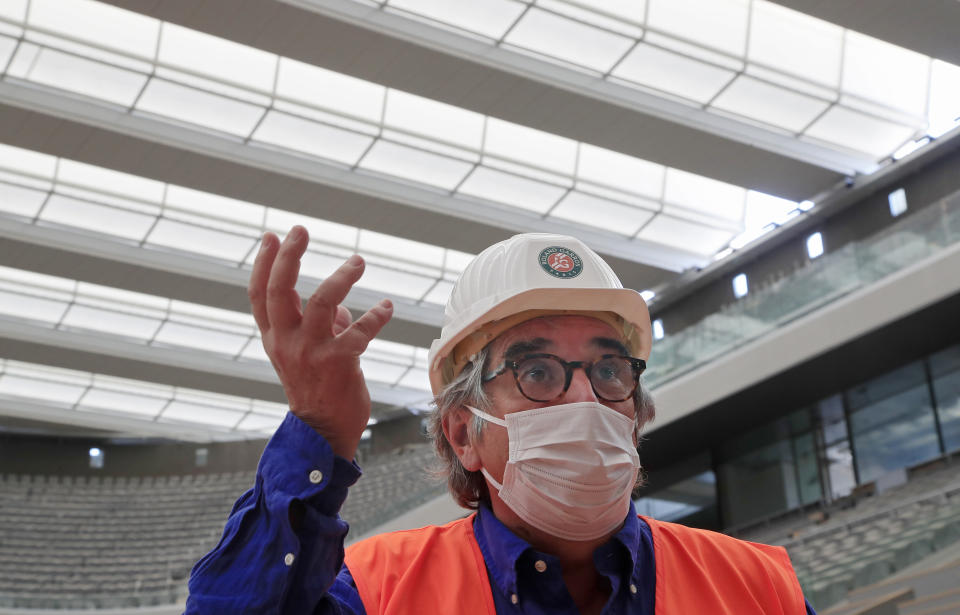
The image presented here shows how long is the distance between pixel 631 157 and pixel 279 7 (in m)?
7.39

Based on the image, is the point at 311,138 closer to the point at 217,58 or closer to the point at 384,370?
the point at 217,58

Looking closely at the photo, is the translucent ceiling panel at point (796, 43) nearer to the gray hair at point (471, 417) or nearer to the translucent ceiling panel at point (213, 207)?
the translucent ceiling panel at point (213, 207)

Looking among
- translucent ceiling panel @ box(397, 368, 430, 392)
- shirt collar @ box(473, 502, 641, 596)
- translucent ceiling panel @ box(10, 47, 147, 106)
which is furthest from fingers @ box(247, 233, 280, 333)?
translucent ceiling panel @ box(397, 368, 430, 392)

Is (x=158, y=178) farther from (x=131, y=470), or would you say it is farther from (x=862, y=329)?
(x=131, y=470)

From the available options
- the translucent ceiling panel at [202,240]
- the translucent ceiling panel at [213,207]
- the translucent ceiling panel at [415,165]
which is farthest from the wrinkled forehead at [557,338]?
the translucent ceiling panel at [202,240]

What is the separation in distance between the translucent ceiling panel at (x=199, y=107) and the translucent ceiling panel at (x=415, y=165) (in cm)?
223

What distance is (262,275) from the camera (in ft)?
5.33

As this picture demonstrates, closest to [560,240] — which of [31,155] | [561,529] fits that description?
[561,529]

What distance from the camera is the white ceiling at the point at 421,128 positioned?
52.2 feet

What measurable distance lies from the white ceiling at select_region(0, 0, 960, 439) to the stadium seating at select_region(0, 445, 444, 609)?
494cm

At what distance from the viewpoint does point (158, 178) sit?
18703 mm

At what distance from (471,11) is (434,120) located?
3.20 metres

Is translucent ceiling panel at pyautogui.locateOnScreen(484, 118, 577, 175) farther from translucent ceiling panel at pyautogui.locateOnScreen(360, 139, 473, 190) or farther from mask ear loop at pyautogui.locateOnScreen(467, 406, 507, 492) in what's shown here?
mask ear loop at pyautogui.locateOnScreen(467, 406, 507, 492)

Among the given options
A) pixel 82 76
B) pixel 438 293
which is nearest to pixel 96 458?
pixel 438 293
